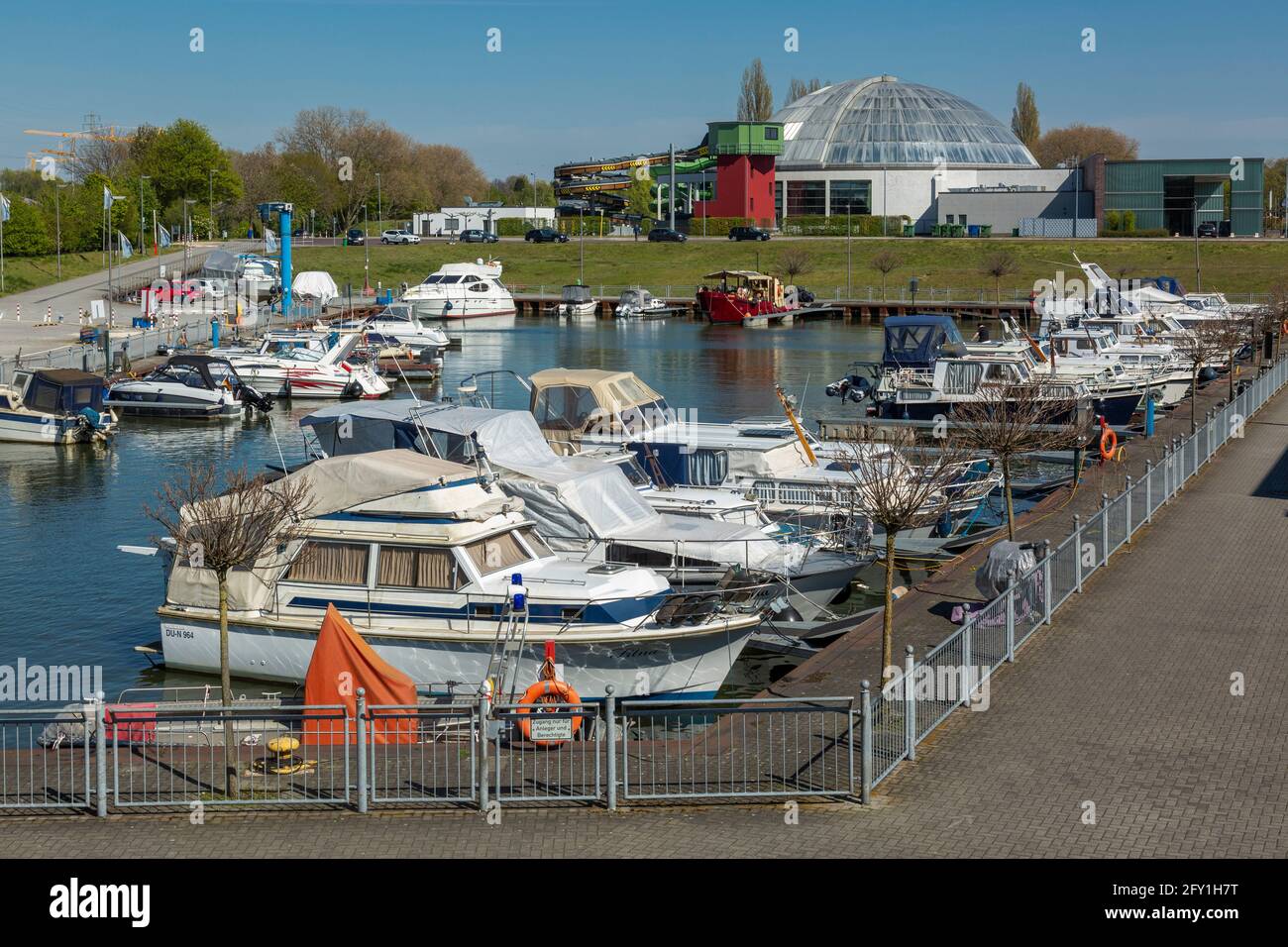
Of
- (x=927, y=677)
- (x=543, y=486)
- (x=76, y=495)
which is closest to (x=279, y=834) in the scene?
(x=927, y=677)

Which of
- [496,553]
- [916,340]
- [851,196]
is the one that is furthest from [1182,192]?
[496,553]

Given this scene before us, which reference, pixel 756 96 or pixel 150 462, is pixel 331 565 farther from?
pixel 756 96

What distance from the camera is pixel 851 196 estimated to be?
5497 inches

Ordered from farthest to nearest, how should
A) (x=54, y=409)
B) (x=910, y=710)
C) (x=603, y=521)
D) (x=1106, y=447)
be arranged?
(x=54, y=409)
(x=1106, y=447)
(x=603, y=521)
(x=910, y=710)

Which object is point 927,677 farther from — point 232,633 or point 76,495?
point 76,495

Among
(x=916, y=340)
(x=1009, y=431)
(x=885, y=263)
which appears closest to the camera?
(x=1009, y=431)

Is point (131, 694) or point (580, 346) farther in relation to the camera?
point (580, 346)

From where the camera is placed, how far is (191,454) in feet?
149

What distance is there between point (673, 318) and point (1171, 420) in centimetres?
5708

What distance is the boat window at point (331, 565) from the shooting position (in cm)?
2159

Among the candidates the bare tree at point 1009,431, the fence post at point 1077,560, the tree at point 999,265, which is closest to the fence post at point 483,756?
the fence post at point 1077,560

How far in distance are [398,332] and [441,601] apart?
5009cm

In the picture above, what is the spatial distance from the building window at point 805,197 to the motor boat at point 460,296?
49.0 meters

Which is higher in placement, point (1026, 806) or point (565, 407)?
point (565, 407)
